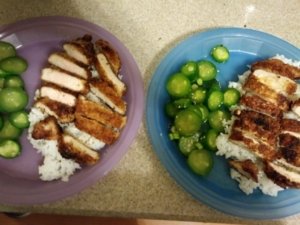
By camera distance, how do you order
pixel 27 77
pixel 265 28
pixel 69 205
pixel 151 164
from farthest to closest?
pixel 265 28, pixel 27 77, pixel 151 164, pixel 69 205

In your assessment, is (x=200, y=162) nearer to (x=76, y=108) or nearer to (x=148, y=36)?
(x=76, y=108)

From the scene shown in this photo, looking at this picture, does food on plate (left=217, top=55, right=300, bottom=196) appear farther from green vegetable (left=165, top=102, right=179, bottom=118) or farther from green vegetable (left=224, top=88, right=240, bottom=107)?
green vegetable (left=165, top=102, right=179, bottom=118)

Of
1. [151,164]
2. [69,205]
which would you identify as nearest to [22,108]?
[69,205]

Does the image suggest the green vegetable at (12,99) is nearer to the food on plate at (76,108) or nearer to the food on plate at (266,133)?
the food on plate at (76,108)

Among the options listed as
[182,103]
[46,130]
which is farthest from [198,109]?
[46,130]

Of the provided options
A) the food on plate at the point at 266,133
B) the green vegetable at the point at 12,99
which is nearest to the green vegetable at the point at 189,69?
the food on plate at the point at 266,133

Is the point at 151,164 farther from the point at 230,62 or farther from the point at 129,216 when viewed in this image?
the point at 230,62
